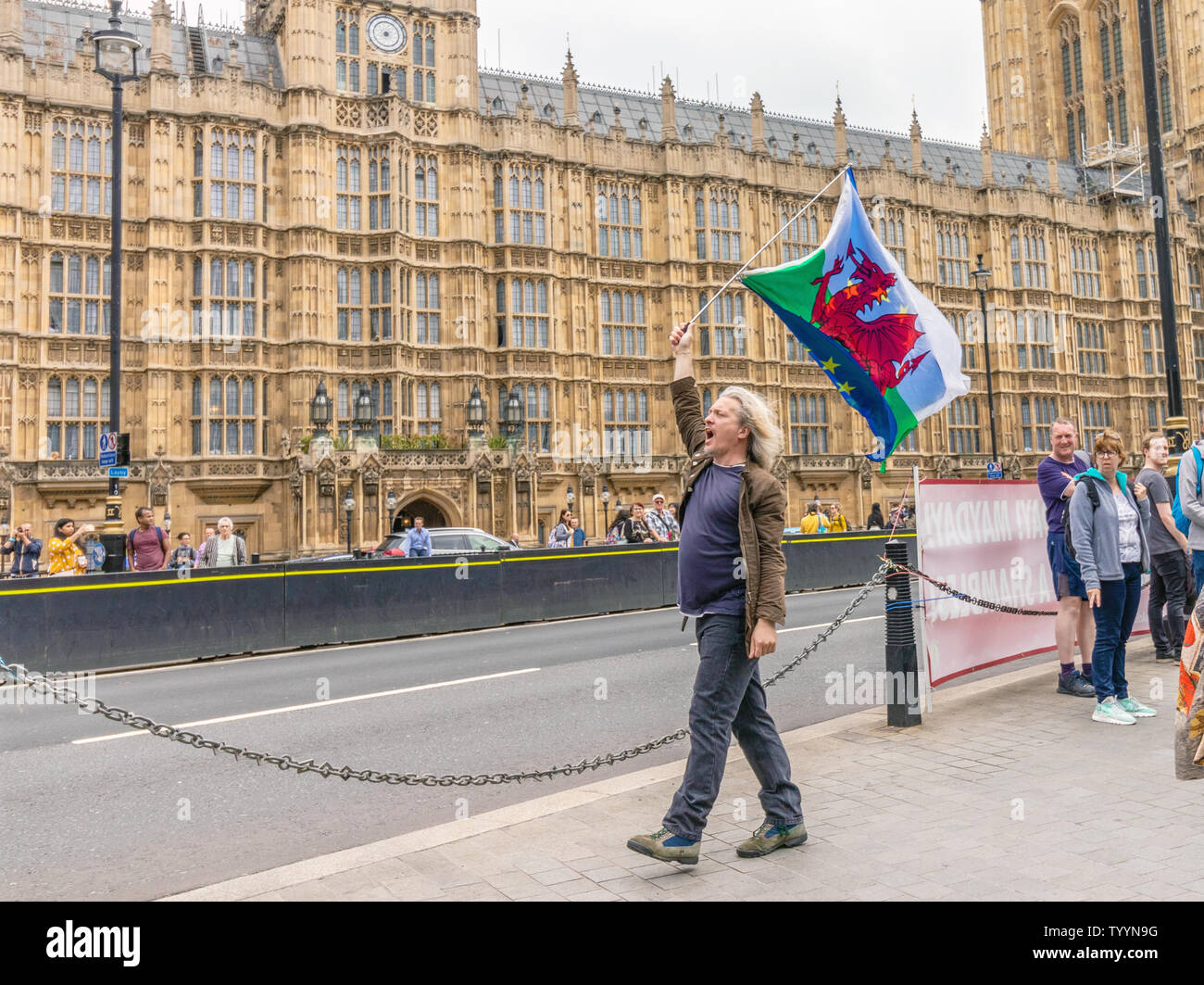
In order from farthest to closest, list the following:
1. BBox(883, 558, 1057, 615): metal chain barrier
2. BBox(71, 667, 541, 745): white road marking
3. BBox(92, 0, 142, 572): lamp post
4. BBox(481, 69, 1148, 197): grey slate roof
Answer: BBox(481, 69, 1148, 197): grey slate roof, BBox(92, 0, 142, 572): lamp post, BBox(71, 667, 541, 745): white road marking, BBox(883, 558, 1057, 615): metal chain barrier

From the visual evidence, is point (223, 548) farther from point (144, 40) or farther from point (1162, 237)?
point (144, 40)

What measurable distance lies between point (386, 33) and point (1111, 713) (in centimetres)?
3660

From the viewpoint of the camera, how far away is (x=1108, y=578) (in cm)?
714

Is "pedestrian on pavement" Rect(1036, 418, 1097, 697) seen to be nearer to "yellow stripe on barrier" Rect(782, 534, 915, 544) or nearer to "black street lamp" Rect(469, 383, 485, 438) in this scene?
"yellow stripe on barrier" Rect(782, 534, 915, 544)

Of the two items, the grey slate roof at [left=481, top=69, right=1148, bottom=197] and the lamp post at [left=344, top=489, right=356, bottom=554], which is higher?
the grey slate roof at [left=481, top=69, right=1148, bottom=197]

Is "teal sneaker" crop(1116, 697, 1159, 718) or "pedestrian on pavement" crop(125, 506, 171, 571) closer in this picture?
"teal sneaker" crop(1116, 697, 1159, 718)

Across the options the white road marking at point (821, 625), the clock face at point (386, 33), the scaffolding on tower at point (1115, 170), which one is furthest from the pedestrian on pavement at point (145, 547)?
the scaffolding on tower at point (1115, 170)

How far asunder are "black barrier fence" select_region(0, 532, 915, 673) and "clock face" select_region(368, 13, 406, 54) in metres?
26.6

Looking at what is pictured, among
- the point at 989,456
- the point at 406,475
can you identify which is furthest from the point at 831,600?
the point at 989,456

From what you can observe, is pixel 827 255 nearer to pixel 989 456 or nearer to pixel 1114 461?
pixel 1114 461

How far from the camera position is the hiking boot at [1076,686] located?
25.6 ft

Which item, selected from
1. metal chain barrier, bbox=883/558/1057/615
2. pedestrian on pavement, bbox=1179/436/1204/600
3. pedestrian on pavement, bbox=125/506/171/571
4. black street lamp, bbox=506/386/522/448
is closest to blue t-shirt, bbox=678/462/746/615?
metal chain barrier, bbox=883/558/1057/615

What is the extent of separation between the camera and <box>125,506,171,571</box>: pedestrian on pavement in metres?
14.7

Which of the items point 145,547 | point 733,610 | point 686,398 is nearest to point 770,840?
point 733,610
